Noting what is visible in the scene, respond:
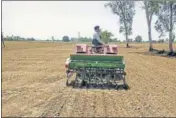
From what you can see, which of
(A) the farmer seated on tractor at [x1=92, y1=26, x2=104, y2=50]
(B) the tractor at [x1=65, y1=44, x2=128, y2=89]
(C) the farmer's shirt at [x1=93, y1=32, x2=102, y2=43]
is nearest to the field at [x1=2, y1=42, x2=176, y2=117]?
(B) the tractor at [x1=65, y1=44, x2=128, y2=89]

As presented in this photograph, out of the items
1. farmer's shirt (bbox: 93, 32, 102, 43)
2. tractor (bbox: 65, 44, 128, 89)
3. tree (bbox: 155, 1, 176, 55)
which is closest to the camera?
tractor (bbox: 65, 44, 128, 89)

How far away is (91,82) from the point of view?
11703mm

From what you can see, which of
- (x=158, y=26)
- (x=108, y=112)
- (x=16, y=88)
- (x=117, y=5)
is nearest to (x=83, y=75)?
(x=16, y=88)

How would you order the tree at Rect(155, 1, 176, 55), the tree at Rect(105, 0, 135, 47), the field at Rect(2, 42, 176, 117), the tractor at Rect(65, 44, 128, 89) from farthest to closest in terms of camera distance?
1. the tree at Rect(105, 0, 135, 47)
2. the tree at Rect(155, 1, 176, 55)
3. the tractor at Rect(65, 44, 128, 89)
4. the field at Rect(2, 42, 176, 117)

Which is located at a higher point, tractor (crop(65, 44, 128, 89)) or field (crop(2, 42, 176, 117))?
tractor (crop(65, 44, 128, 89))

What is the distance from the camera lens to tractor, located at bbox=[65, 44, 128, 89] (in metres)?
11.0

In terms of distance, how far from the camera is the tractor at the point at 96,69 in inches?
434

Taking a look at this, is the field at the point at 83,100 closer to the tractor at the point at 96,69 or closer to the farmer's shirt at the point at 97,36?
the tractor at the point at 96,69

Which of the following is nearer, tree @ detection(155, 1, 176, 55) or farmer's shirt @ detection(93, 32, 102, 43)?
farmer's shirt @ detection(93, 32, 102, 43)

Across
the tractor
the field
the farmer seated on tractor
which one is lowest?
the field

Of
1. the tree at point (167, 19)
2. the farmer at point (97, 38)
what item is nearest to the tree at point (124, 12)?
the tree at point (167, 19)

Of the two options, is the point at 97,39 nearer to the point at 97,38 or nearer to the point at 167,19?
the point at 97,38

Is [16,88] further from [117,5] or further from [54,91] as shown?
[117,5]

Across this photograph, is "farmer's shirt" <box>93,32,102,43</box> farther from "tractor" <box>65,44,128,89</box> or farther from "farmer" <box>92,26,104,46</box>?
"tractor" <box>65,44,128,89</box>
